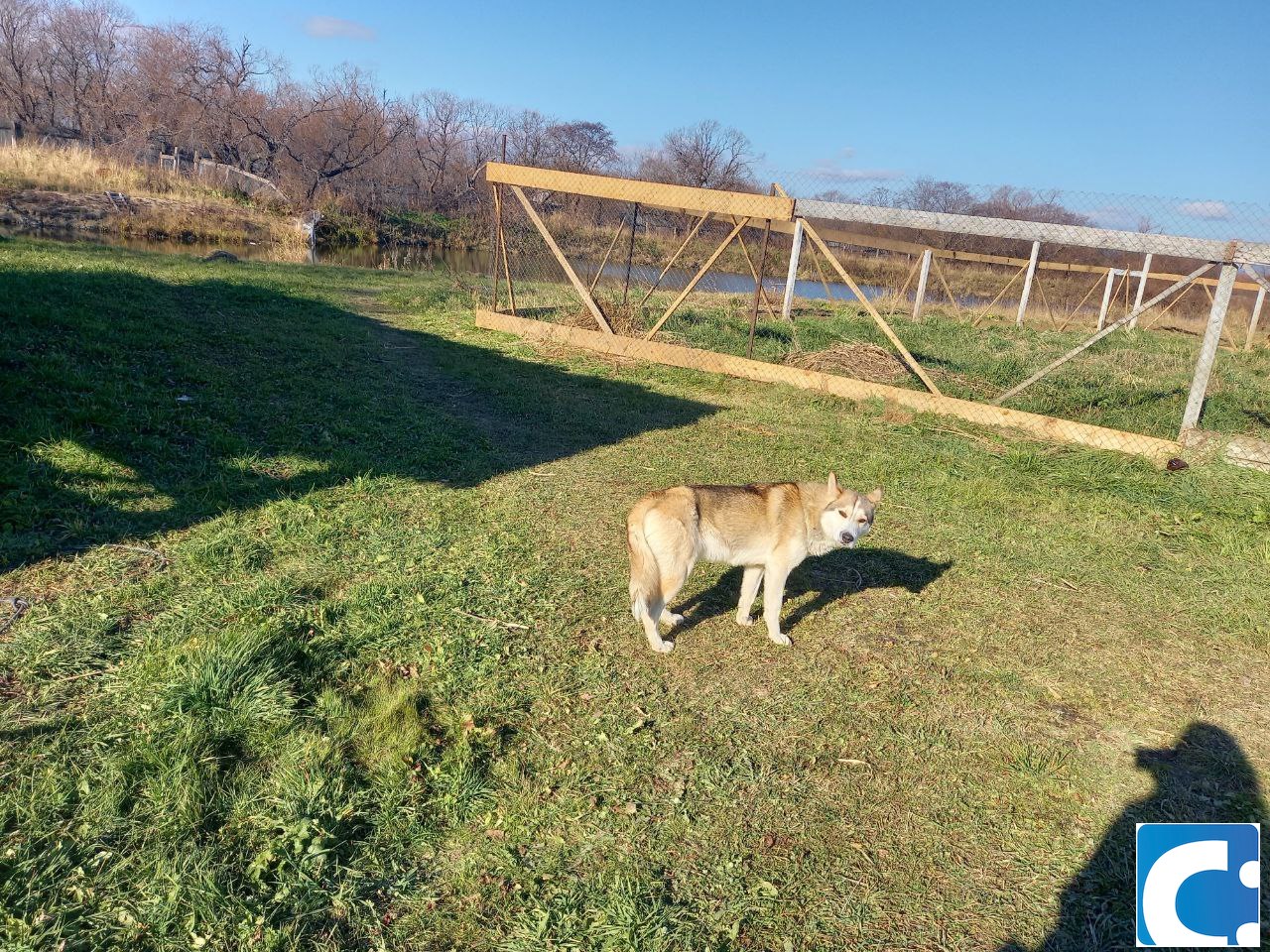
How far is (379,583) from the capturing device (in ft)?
15.4

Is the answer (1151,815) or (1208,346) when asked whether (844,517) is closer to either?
(1151,815)

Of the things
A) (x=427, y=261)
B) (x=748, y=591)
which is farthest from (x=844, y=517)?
(x=427, y=261)

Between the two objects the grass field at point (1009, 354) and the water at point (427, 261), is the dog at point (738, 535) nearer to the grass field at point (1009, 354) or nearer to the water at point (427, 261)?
the grass field at point (1009, 354)

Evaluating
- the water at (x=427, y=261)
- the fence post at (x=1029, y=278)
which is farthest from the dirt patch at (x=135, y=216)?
the fence post at (x=1029, y=278)

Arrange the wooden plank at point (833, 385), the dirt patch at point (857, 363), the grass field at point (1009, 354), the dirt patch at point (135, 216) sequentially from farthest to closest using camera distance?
the dirt patch at point (135, 216) < the dirt patch at point (857, 363) < the grass field at point (1009, 354) < the wooden plank at point (833, 385)

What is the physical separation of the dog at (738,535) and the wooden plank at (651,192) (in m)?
7.53

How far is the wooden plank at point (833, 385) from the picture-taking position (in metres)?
9.33

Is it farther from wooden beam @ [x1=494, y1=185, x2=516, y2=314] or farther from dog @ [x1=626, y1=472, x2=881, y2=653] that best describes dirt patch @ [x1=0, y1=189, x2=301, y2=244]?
dog @ [x1=626, y1=472, x2=881, y2=653]

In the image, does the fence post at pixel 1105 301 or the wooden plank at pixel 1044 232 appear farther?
the fence post at pixel 1105 301

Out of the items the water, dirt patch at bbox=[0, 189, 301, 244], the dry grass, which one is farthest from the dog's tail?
the dry grass

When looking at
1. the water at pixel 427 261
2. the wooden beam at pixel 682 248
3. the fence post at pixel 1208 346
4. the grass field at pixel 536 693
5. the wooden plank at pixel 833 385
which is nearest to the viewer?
the grass field at pixel 536 693

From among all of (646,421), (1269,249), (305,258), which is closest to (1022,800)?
(646,421)

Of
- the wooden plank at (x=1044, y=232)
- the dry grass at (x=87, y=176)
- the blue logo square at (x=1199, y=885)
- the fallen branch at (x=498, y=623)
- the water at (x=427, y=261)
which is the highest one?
the dry grass at (x=87, y=176)

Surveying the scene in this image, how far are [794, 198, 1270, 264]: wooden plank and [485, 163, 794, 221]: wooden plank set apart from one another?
1.63 feet
